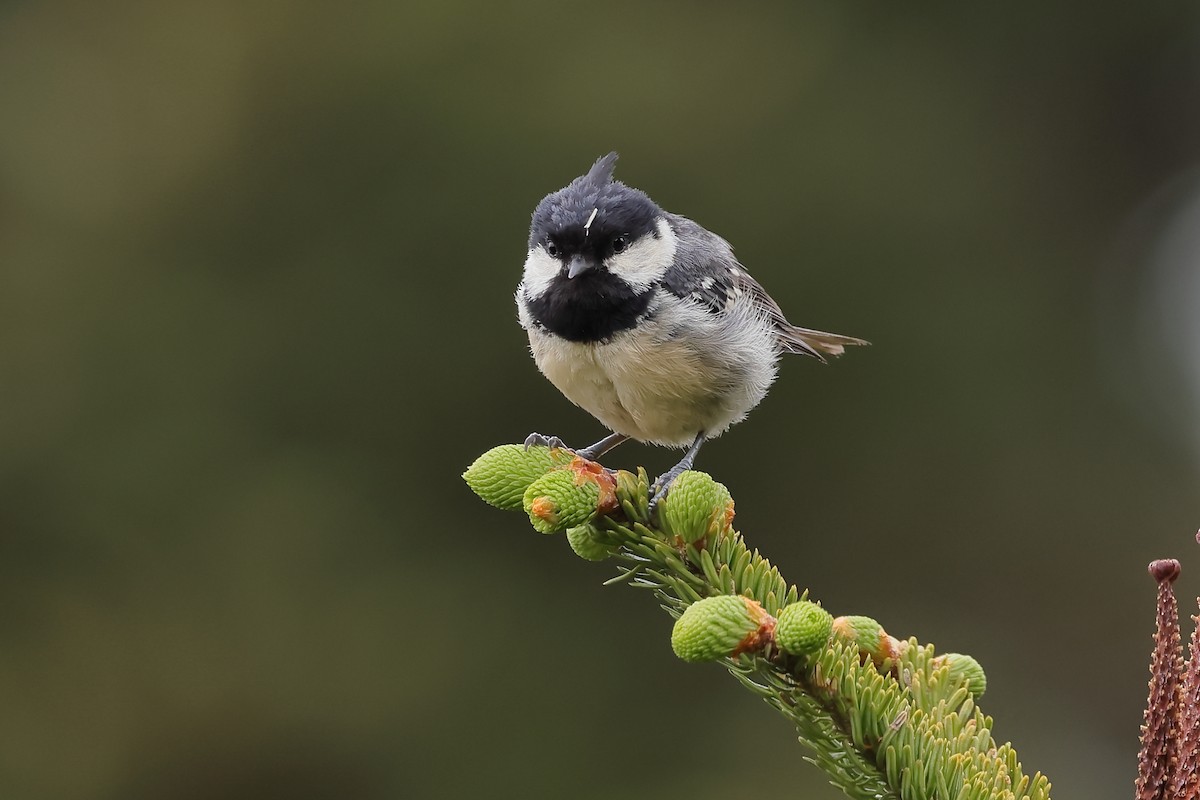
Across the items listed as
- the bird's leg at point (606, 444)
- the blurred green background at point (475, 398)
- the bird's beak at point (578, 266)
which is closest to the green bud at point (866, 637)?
the bird's beak at point (578, 266)

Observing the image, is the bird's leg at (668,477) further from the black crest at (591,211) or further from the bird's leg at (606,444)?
the black crest at (591,211)

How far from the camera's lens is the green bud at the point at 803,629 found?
1.60 meters

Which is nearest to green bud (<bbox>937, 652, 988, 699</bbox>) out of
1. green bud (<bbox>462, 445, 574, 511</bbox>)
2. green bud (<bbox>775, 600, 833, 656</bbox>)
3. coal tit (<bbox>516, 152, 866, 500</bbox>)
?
green bud (<bbox>775, 600, 833, 656</bbox>)

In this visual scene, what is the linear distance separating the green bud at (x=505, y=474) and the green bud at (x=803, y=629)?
0.59m

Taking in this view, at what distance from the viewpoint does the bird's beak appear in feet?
10.2

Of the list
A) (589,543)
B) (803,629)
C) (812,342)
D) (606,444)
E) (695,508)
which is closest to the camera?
(803,629)

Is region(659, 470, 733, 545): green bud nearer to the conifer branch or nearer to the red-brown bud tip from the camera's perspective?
the conifer branch

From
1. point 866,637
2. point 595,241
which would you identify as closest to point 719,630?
point 866,637

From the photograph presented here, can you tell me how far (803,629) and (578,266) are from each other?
1667 mm

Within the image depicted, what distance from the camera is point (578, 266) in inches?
123

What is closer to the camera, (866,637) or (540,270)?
(866,637)

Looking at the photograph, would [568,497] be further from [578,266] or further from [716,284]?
[716,284]

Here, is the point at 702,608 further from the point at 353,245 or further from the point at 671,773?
the point at 353,245

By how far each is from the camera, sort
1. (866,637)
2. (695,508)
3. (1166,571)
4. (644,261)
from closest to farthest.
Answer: (1166,571) < (866,637) < (695,508) < (644,261)
